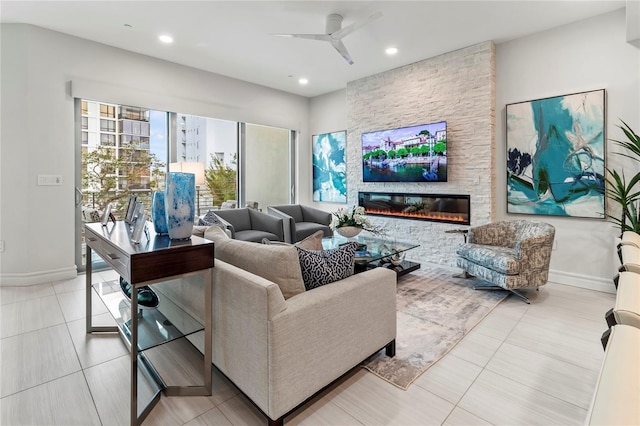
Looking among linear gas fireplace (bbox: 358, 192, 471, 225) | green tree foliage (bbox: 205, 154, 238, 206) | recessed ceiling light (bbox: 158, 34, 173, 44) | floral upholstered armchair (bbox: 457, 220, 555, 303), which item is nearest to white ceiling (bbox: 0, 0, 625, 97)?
recessed ceiling light (bbox: 158, 34, 173, 44)

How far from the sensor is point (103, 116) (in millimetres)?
4340

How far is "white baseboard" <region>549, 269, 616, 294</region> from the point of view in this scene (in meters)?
3.42

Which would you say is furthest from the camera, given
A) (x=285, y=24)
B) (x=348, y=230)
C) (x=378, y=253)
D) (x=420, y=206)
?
(x=420, y=206)

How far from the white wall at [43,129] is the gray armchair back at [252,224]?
1927 mm

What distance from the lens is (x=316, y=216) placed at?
5551 mm

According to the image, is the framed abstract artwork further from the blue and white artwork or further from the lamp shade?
the blue and white artwork

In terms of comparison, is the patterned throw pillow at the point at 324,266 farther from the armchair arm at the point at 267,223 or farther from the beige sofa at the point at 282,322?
the armchair arm at the point at 267,223

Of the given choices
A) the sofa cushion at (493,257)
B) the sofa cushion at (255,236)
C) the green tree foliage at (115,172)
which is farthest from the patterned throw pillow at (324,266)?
the green tree foliage at (115,172)

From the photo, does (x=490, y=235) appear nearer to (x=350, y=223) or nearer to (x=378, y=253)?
(x=378, y=253)

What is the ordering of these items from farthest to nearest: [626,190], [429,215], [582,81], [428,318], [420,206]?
1. [420,206]
2. [429,215]
3. [582,81]
4. [626,190]
5. [428,318]

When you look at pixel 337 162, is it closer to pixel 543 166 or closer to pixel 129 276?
pixel 543 166

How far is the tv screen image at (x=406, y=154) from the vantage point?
4.48 meters

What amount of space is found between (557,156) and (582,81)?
2.79ft

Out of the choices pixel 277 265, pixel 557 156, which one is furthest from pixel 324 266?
pixel 557 156
